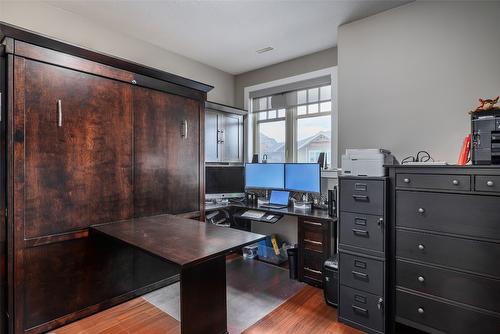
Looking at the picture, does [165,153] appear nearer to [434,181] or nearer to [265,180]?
[265,180]

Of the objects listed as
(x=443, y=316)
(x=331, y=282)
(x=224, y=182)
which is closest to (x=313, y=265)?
(x=331, y=282)

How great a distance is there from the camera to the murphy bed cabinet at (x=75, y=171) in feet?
6.23

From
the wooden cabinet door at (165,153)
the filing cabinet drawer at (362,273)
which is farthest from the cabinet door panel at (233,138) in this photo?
the filing cabinet drawer at (362,273)

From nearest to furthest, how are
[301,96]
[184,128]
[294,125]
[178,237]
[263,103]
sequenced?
[178,237], [184,128], [301,96], [294,125], [263,103]

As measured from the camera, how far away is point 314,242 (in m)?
2.88

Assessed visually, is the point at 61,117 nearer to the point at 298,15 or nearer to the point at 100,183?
the point at 100,183

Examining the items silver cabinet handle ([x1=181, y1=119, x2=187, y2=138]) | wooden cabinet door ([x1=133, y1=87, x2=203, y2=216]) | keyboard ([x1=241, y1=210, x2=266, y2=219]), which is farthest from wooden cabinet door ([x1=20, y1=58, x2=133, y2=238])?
keyboard ([x1=241, y1=210, x2=266, y2=219])

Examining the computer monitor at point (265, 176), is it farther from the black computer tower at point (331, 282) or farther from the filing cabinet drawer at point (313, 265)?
the black computer tower at point (331, 282)

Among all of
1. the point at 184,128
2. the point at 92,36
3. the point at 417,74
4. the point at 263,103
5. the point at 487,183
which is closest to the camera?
the point at 487,183

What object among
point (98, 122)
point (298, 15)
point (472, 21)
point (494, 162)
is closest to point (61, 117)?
point (98, 122)

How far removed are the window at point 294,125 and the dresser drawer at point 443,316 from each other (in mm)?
1854

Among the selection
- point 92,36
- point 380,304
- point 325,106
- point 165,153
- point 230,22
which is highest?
point 230,22

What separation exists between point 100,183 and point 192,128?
1.14 metres

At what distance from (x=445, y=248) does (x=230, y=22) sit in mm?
2785
